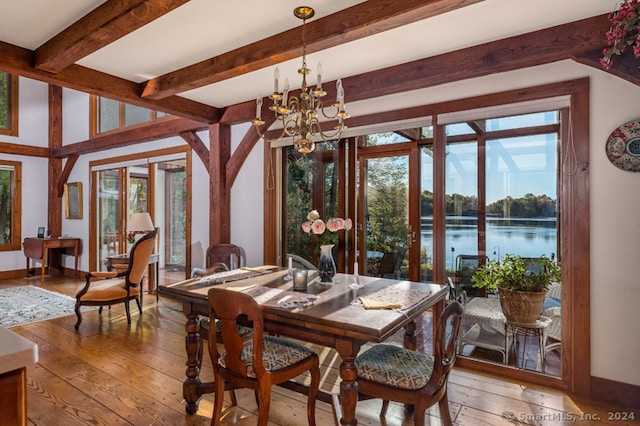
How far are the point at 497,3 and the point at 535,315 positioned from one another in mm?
2299

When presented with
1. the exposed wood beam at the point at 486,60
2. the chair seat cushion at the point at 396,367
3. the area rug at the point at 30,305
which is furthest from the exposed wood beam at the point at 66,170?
the chair seat cushion at the point at 396,367

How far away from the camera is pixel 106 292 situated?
4.20 m

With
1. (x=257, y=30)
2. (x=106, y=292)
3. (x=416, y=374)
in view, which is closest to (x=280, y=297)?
(x=416, y=374)

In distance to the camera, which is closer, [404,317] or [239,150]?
[404,317]

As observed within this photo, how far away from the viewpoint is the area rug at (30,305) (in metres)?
4.44

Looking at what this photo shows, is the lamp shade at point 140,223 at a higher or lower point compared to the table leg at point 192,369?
higher

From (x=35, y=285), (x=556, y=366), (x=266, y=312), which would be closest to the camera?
(x=266, y=312)

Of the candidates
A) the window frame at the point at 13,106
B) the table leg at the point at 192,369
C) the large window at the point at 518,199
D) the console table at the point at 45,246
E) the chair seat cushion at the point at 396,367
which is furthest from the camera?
the window frame at the point at 13,106

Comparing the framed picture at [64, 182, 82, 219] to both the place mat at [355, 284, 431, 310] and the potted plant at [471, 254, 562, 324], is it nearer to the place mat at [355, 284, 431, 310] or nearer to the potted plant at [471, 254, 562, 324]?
the place mat at [355, 284, 431, 310]

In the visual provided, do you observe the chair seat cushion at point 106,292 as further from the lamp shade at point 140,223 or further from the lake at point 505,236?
the lake at point 505,236

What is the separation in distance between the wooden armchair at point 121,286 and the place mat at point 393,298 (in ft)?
10.1

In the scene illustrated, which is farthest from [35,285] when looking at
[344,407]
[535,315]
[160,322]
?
[535,315]

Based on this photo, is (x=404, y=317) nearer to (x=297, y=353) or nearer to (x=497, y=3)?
(x=297, y=353)

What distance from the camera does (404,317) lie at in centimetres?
194
